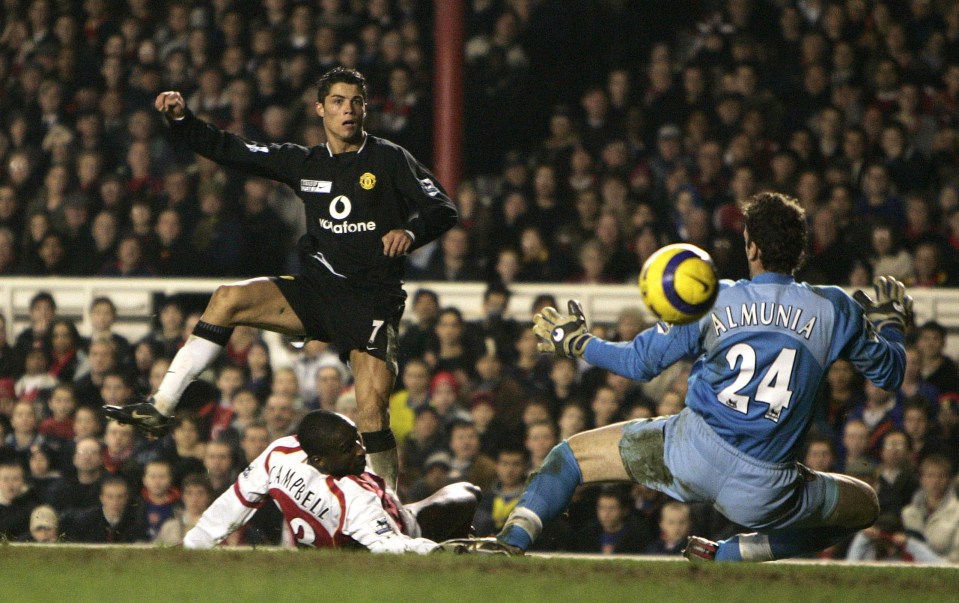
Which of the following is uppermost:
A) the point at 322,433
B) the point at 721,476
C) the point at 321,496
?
the point at 322,433

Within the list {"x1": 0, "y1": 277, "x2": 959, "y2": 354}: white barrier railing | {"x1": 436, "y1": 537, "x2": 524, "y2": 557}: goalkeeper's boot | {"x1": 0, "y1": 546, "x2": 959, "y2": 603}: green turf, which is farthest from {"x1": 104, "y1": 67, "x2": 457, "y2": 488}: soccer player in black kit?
{"x1": 0, "y1": 277, "x2": 959, "y2": 354}: white barrier railing

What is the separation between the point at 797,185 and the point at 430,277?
9.22 ft

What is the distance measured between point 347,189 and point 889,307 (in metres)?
2.41

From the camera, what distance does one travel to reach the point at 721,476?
5395 millimetres

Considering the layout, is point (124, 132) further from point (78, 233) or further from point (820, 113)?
point (820, 113)

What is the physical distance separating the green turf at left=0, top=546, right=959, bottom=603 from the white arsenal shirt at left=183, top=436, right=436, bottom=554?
312 mm

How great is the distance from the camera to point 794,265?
5.49m

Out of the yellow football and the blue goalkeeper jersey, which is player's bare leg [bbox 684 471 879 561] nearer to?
the blue goalkeeper jersey

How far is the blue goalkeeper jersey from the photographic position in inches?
208

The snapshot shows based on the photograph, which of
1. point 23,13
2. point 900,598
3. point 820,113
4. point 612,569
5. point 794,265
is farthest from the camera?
point 23,13

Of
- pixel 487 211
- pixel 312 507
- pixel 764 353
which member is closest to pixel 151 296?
pixel 487 211

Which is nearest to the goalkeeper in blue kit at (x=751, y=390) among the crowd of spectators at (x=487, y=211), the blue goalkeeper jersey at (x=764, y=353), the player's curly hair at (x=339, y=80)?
the blue goalkeeper jersey at (x=764, y=353)

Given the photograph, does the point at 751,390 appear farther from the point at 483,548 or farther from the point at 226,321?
the point at 226,321

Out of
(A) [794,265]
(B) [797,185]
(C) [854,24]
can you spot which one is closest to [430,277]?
(B) [797,185]
